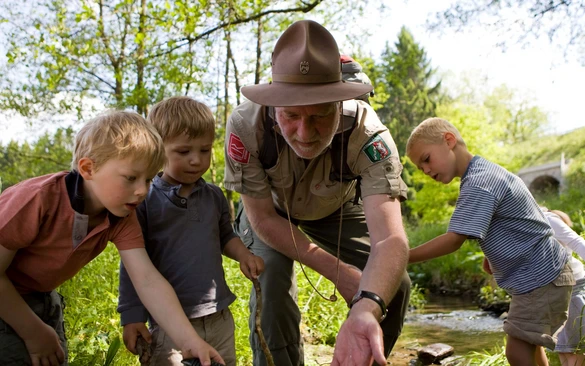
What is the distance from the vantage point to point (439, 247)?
299 centimetres

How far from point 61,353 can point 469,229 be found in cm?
194

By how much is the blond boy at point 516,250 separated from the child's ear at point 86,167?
5.46 ft

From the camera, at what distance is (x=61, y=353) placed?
2.16 m

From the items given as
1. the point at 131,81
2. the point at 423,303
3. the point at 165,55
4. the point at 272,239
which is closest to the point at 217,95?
the point at 131,81

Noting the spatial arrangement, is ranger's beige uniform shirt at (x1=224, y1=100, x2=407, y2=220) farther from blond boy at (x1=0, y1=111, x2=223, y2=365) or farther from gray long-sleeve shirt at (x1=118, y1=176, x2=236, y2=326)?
blond boy at (x1=0, y1=111, x2=223, y2=365)

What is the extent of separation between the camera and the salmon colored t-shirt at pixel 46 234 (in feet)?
6.31

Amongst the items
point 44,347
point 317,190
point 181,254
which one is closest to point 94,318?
point 181,254

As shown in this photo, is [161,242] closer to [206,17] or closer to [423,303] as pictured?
[206,17]

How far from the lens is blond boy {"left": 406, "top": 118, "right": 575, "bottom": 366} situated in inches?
117

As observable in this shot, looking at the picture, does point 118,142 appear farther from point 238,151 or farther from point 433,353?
point 433,353

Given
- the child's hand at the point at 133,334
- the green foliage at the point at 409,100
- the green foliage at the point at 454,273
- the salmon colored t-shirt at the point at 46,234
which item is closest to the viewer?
the salmon colored t-shirt at the point at 46,234

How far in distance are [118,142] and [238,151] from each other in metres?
0.84

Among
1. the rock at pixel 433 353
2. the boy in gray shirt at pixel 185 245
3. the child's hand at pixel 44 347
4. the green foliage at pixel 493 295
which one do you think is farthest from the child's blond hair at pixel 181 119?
the green foliage at pixel 493 295

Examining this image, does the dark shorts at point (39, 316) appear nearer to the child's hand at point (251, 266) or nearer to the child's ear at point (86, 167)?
the child's ear at point (86, 167)
